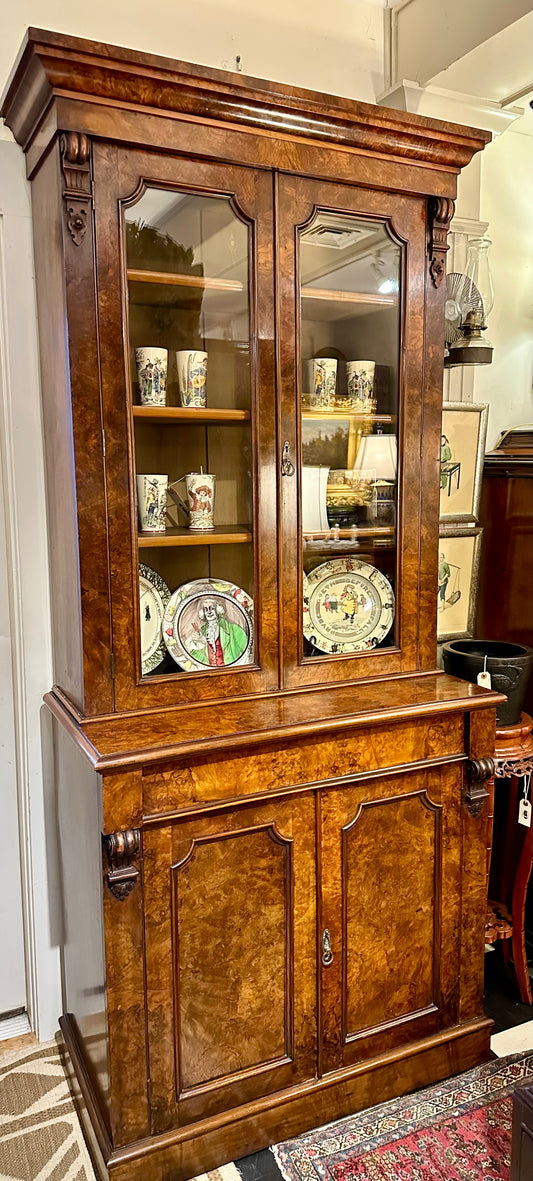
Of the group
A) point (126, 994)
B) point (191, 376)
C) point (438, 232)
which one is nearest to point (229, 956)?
point (126, 994)

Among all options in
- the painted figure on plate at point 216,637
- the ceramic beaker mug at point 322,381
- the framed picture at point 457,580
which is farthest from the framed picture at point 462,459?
the painted figure on plate at point 216,637

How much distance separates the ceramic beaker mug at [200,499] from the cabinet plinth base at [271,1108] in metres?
1.17

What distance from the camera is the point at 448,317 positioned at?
2.18 metres

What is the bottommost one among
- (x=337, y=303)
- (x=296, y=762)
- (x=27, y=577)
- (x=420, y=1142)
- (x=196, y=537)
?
(x=420, y=1142)

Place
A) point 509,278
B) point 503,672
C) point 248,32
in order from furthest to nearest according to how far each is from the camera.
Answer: point 509,278 < point 503,672 < point 248,32

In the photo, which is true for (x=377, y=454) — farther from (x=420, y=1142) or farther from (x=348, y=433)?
(x=420, y=1142)

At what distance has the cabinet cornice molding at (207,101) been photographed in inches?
54.2

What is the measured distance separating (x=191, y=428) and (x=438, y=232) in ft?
2.36

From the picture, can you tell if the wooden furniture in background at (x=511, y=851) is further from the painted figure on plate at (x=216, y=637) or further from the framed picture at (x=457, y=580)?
the painted figure on plate at (x=216, y=637)

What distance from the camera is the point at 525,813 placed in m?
2.07

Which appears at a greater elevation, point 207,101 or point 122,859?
point 207,101

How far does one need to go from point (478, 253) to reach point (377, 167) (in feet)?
2.20

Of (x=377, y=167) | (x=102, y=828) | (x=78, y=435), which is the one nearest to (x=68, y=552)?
(x=78, y=435)

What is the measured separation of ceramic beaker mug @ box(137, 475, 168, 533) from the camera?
162 centimetres
